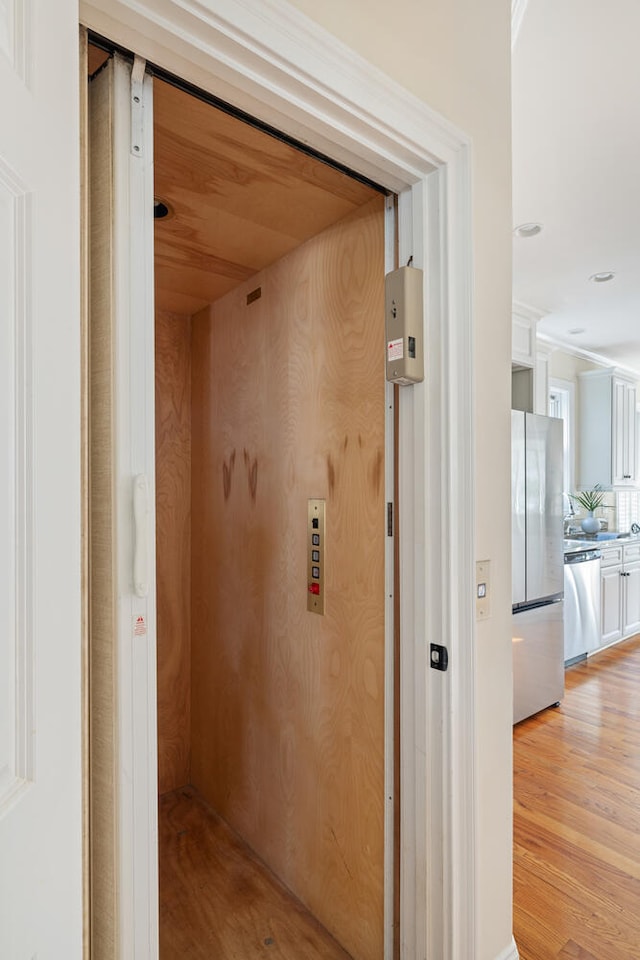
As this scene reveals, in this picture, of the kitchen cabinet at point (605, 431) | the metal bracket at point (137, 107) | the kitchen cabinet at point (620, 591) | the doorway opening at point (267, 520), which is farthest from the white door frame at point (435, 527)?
the kitchen cabinet at point (605, 431)

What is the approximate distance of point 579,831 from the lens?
2098 millimetres

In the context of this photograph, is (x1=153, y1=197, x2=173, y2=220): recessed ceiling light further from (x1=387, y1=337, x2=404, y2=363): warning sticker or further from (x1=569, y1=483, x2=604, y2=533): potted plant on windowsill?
(x1=569, y1=483, x2=604, y2=533): potted plant on windowsill

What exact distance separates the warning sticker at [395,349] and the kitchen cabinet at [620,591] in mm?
3695

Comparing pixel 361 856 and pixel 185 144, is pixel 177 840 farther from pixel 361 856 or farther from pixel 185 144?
pixel 185 144

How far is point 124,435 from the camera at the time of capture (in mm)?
839

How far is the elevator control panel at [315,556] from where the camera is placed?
166cm

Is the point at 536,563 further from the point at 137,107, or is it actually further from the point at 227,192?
the point at 137,107

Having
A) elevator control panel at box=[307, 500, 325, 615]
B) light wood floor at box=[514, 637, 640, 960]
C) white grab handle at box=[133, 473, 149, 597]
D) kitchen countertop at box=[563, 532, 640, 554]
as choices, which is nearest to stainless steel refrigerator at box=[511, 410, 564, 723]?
light wood floor at box=[514, 637, 640, 960]

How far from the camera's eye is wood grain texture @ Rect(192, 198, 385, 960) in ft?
4.83

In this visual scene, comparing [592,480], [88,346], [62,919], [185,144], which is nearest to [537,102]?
[185,144]

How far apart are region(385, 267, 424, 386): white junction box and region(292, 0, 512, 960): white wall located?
0.15m

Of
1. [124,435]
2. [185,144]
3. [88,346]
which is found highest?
[185,144]

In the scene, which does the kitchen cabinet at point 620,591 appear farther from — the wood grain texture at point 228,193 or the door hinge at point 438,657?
the wood grain texture at point 228,193

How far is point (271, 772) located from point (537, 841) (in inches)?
43.0
